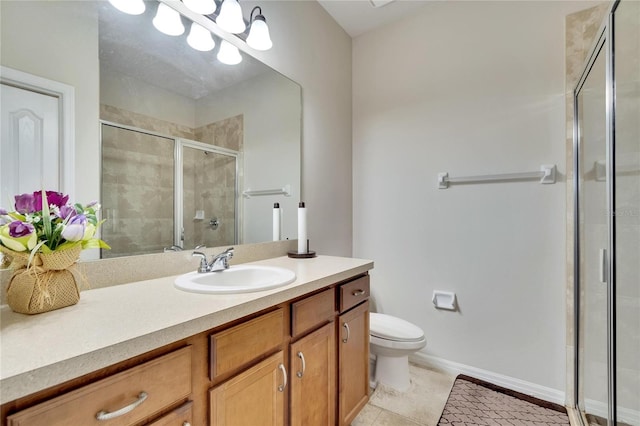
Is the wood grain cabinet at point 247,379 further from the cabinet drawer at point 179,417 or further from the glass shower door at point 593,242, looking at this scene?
the glass shower door at point 593,242

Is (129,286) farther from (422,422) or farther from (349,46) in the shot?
(349,46)

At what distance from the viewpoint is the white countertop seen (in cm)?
48

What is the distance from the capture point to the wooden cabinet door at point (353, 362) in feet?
4.16

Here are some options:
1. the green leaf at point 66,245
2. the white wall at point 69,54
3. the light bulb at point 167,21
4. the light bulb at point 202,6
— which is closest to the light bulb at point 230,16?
the light bulb at point 202,6

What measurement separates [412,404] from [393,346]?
0.36m

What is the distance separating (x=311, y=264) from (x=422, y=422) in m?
1.04

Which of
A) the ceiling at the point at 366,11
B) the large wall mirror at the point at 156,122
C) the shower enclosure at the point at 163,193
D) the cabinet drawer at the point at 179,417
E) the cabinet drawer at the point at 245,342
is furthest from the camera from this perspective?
the ceiling at the point at 366,11

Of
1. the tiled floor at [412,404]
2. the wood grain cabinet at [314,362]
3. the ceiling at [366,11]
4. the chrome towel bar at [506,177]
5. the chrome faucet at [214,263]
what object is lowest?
the tiled floor at [412,404]

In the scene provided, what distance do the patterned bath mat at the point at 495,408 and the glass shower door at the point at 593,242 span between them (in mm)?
175

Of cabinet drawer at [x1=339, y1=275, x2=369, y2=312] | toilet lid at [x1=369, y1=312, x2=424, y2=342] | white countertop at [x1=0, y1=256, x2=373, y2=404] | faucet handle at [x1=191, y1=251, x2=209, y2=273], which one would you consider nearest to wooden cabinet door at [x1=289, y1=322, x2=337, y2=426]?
cabinet drawer at [x1=339, y1=275, x2=369, y2=312]

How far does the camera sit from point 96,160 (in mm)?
991

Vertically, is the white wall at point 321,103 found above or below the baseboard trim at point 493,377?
above

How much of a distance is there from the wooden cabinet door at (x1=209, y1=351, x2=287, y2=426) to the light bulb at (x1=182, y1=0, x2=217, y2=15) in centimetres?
143

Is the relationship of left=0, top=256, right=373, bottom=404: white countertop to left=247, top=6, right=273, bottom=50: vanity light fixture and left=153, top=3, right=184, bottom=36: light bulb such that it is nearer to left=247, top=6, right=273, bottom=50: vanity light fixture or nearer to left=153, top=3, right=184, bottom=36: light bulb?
left=153, top=3, right=184, bottom=36: light bulb
